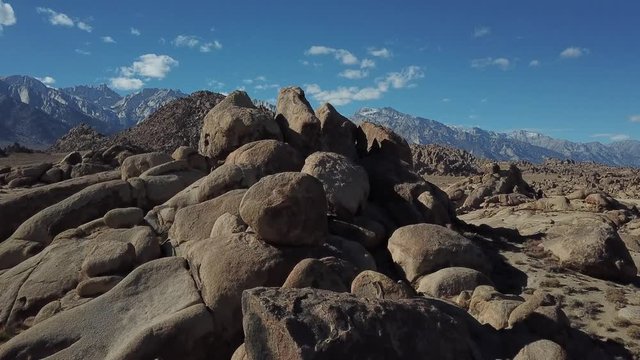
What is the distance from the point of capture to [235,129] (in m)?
27.8

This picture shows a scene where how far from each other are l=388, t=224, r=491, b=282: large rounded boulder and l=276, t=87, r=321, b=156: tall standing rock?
8424 mm

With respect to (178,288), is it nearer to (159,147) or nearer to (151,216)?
(151,216)

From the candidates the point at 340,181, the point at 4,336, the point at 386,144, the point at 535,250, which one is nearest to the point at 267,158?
the point at 340,181

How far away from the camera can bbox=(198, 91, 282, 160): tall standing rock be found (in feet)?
90.8

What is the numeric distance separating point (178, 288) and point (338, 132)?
15635 millimetres

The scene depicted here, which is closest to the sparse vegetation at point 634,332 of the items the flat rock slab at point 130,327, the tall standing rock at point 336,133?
the flat rock slab at point 130,327

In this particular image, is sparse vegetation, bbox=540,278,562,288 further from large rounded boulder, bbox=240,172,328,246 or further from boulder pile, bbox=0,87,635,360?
large rounded boulder, bbox=240,172,328,246

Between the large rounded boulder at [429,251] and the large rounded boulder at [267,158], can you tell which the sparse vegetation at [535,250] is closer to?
the large rounded boulder at [429,251]

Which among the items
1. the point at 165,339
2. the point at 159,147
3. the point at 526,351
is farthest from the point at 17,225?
the point at 159,147

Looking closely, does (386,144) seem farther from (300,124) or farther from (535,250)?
(535,250)

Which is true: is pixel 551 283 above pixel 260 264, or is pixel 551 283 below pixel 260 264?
below

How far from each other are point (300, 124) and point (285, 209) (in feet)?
41.3

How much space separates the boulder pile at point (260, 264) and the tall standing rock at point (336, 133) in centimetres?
11

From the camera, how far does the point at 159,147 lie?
401 feet
